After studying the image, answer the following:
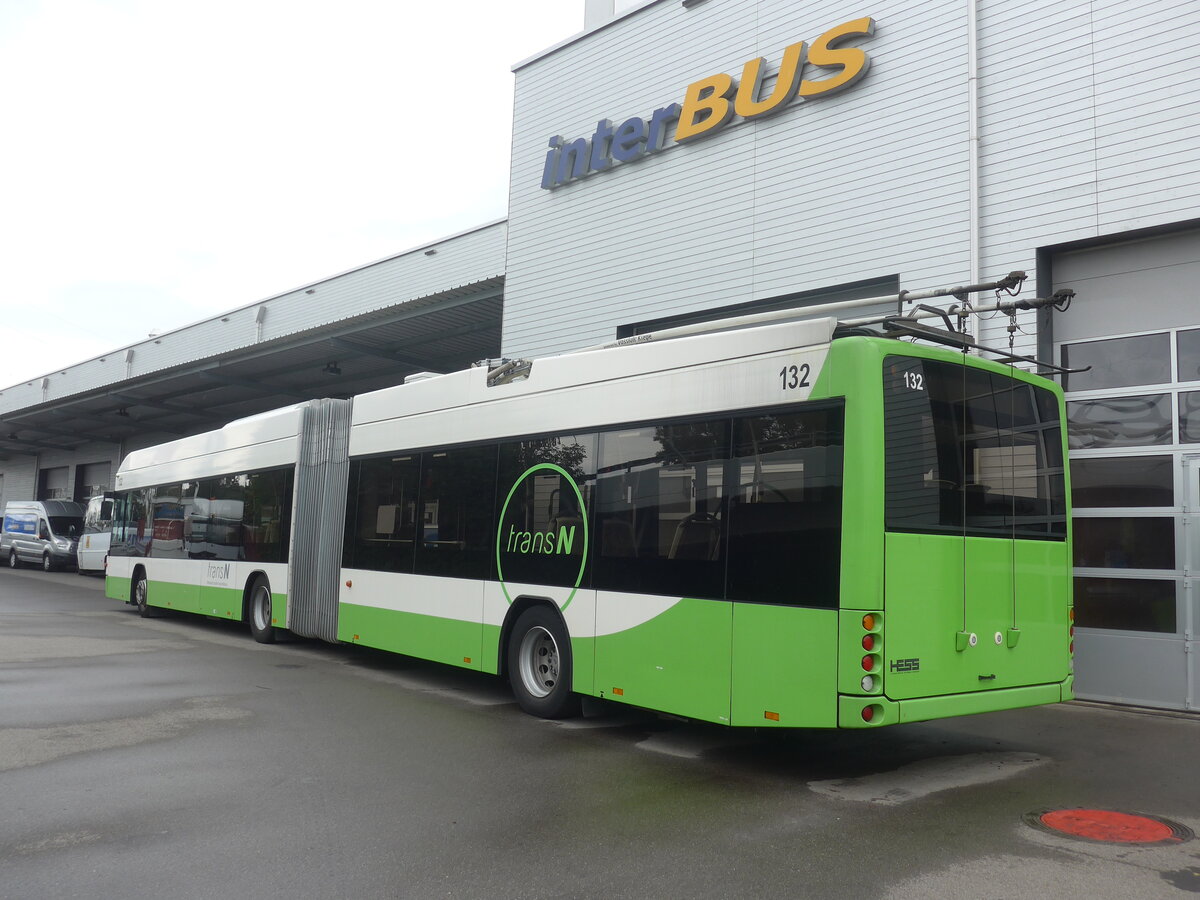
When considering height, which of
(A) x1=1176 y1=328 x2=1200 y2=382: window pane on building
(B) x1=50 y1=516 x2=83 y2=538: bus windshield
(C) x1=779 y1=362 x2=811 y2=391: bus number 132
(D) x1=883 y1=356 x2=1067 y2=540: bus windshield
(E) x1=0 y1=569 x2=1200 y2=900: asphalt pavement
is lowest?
(E) x1=0 y1=569 x2=1200 y2=900: asphalt pavement

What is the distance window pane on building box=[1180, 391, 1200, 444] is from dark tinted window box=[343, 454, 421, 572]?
816 centimetres

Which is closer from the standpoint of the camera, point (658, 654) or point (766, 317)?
point (658, 654)

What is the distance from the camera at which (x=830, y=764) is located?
7258mm

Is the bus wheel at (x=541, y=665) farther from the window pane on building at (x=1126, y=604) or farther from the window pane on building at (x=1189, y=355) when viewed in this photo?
the window pane on building at (x=1189, y=355)

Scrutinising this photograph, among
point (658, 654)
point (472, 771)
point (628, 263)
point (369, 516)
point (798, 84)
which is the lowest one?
point (472, 771)

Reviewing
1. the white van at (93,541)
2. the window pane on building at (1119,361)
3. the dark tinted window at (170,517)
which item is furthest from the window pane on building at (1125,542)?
the white van at (93,541)

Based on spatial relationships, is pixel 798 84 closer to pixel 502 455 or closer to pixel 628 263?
pixel 628 263

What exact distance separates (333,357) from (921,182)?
57.4 ft

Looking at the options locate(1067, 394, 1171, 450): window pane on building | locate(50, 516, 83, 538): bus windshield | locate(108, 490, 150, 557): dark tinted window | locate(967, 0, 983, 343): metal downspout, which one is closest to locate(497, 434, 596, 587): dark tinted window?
locate(1067, 394, 1171, 450): window pane on building

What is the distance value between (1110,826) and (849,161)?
9.62 meters

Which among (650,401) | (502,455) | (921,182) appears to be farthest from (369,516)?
(921,182)

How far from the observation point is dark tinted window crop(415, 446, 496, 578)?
31.4 ft

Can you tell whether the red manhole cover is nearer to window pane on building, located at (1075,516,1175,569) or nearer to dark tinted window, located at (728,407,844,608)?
dark tinted window, located at (728,407,844,608)

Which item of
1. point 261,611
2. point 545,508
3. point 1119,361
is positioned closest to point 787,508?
point 545,508
